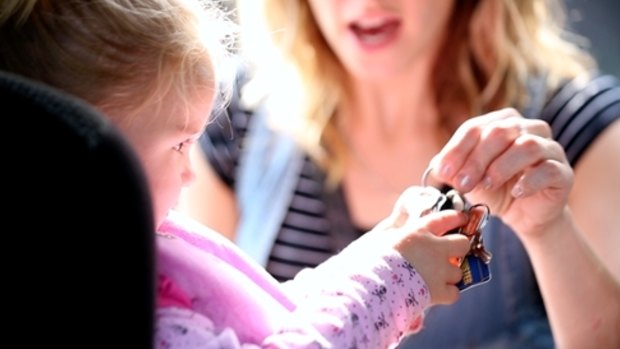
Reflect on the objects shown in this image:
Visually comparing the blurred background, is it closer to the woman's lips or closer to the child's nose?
the woman's lips

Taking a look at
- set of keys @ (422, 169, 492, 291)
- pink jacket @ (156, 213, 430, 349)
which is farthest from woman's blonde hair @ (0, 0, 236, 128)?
set of keys @ (422, 169, 492, 291)

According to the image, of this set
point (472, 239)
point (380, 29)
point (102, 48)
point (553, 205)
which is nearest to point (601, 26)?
point (380, 29)

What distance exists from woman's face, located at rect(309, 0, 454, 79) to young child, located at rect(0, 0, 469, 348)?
0.59 meters

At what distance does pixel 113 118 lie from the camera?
0.67m

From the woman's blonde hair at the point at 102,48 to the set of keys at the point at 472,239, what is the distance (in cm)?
25

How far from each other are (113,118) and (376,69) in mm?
766

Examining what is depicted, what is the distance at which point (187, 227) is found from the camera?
2.60 ft

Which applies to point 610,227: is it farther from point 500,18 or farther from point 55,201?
point 55,201

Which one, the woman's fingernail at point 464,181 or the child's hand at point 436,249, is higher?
the child's hand at point 436,249

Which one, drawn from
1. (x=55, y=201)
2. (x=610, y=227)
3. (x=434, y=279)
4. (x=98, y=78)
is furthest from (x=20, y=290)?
(x=610, y=227)

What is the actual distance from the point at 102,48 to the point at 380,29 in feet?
2.49

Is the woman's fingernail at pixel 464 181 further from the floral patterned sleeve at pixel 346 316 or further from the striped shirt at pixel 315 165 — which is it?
the striped shirt at pixel 315 165

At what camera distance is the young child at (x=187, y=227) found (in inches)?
25.5

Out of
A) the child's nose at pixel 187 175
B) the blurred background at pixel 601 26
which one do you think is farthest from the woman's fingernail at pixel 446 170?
the blurred background at pixel 601 26
